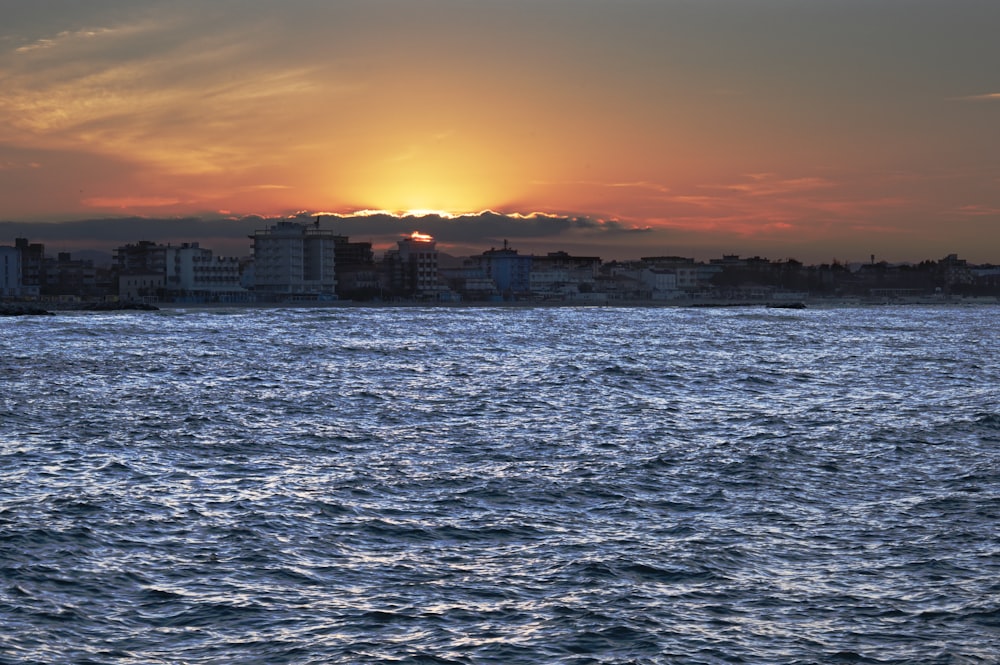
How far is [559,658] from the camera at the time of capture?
11.5 m

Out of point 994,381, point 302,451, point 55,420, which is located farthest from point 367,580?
point 994,381

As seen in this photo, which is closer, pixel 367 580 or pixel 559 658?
pixel 559 658

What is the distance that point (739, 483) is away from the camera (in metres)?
21.6

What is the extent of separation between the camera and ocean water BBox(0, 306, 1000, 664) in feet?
40.1

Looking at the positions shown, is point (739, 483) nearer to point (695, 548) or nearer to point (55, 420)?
point (695, 548)

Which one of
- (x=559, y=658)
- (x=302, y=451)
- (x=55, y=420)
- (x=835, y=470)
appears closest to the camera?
(x=559, y=658)

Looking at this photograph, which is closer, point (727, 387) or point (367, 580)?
point (367, 580)

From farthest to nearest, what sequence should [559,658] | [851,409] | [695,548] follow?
[851,409]
[695,548]
[559,658]

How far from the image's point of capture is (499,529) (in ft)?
57.1

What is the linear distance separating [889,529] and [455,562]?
23.5 feet

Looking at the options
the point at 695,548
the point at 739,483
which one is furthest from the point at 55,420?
the point at 695,548

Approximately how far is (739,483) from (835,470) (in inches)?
115

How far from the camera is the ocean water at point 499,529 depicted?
12.2 metres

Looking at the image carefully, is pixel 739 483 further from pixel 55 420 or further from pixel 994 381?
pixel 994 381
